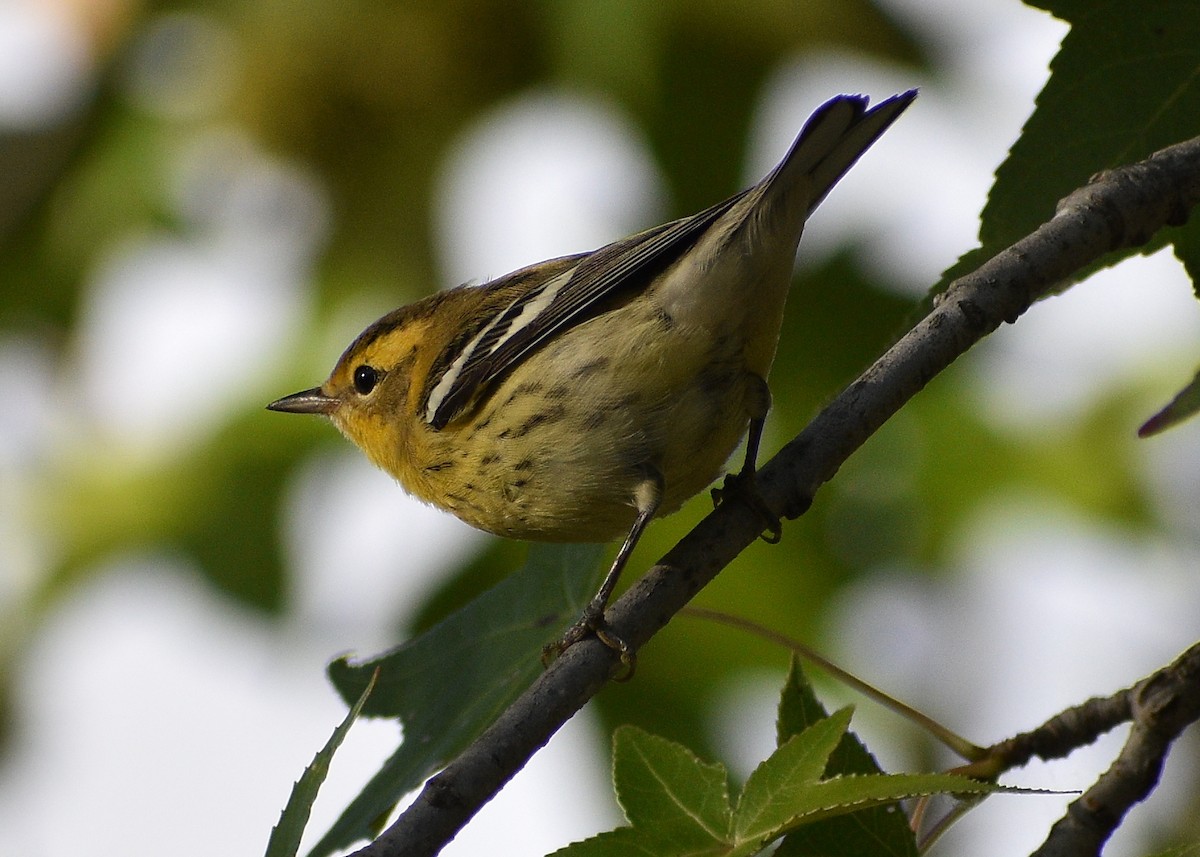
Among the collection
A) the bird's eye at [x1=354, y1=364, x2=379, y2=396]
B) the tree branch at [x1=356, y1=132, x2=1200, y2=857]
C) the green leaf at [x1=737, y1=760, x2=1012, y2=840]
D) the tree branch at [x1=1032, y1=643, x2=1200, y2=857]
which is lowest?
the tree branch at [x1=1032, y1=643, x2=1200, y2=857]

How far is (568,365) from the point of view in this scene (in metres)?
3.91

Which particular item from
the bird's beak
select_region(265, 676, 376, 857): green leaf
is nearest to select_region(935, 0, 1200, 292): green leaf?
select_region(265, 676, 376, 857): green leaf

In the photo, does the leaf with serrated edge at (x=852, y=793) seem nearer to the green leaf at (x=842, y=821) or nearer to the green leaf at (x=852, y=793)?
the green leaf at (x=852, y=793)

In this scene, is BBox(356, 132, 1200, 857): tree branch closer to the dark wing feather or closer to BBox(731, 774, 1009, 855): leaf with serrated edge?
BBox(731, 774, 1009, 855): leaf with serrated edge

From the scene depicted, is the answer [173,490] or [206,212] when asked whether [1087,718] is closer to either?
[173,490]

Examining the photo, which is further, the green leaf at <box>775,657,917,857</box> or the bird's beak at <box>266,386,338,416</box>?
the bird's beak at <box>266,386,338,416</box>

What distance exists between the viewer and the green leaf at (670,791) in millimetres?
2266

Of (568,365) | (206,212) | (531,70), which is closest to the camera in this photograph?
(568,365)

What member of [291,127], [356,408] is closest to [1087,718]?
[356,408]

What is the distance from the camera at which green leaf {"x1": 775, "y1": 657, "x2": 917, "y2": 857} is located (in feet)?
7.68

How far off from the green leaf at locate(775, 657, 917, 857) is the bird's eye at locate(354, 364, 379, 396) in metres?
3.04

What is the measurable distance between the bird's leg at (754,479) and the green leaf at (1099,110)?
65cm

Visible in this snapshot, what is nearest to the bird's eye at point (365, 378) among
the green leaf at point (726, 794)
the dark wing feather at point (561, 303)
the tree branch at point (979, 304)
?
the dark wing feather at point (561, 303)

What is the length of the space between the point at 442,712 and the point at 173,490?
4.57 m
